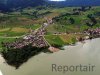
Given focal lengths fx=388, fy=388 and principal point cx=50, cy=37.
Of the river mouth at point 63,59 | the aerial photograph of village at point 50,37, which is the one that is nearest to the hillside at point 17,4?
the aerial photograph of village at point 50,37

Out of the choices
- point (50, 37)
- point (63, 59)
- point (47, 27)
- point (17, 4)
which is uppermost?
point (17, 4)

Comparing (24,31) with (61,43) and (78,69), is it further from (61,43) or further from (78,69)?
(78,69)

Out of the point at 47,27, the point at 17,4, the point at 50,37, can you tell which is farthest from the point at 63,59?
the point at 17,4

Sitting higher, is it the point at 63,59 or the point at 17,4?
the point at 17,4

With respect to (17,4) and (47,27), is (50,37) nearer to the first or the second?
(47,27)

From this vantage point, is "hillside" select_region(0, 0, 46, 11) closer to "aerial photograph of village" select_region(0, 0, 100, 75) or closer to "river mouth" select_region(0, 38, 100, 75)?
"aerial photograph of village" select_region(0, 0, 100, 75)

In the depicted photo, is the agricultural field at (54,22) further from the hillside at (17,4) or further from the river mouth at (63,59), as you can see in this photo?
the river mouth at (63,59)

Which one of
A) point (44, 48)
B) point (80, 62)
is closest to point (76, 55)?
point (80, 62)
